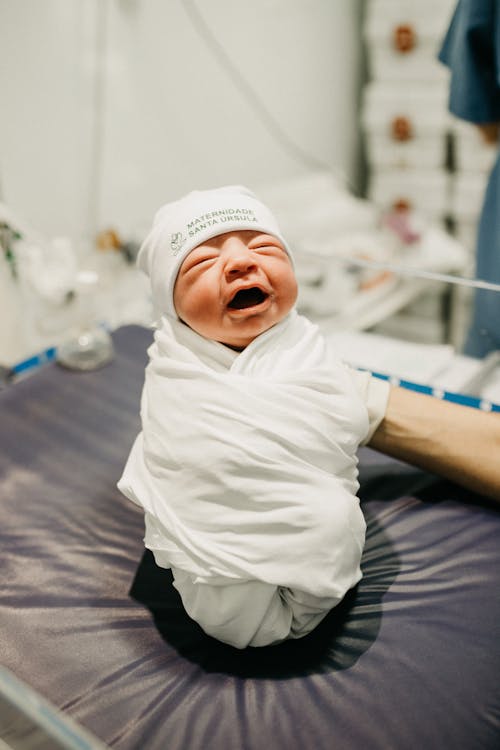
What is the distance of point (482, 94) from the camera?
1698 millimetres

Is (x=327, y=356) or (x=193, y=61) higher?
(x=193, y=61)

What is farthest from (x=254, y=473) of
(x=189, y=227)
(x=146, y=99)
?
(x=146, y=99)

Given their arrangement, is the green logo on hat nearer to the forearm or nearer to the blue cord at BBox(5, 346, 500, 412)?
the forearm

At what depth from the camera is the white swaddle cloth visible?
2.49 ft

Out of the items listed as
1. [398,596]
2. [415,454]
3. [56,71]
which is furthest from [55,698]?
[56,71]

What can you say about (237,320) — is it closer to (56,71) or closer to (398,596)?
(398,596)

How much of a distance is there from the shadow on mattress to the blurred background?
648 millimetres

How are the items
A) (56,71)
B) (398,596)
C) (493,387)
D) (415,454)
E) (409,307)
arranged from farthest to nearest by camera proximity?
1. (409,307)
2. (56,71)
3. (493,387)
4. (415,454)
5. (398,596)

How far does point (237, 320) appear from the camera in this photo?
2.79 ft

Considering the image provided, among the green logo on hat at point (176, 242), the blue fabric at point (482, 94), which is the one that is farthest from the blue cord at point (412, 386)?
the green logo on hat at point (176, 242)

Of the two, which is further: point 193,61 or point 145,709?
point 193,61

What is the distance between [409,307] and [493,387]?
126cm

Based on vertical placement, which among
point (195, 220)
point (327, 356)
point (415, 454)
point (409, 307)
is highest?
point (195, 220)

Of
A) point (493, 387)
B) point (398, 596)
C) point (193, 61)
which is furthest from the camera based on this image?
point (193, 61)
